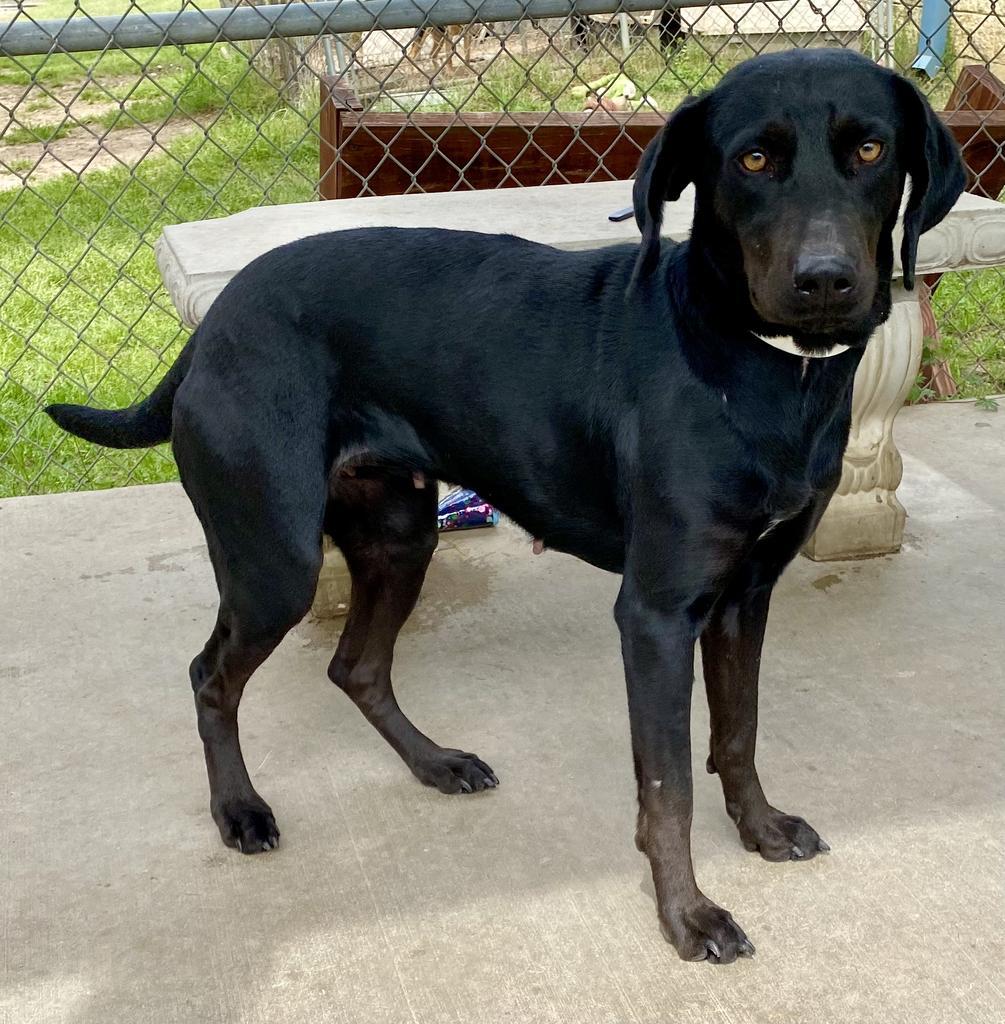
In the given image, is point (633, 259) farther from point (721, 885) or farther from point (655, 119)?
point (655, 119)

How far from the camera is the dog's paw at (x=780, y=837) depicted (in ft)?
8.44

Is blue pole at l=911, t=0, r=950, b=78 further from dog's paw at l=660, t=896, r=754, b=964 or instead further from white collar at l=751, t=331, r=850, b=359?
dog's paw at l=660, t=896, r=754, b=964

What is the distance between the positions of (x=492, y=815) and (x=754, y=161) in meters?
1.40

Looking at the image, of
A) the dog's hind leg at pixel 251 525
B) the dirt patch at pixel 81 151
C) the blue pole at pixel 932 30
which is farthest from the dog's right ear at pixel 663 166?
the blue pole at pixel 932 30

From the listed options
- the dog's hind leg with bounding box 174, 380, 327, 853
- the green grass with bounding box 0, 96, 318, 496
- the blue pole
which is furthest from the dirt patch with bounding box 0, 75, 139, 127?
the dog's hind leg with bounding box 174, 380, 327, 853

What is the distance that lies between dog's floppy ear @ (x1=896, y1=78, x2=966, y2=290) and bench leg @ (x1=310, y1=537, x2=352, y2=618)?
1806mm

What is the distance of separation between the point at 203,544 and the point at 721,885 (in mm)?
2091

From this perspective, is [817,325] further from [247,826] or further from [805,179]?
[247,826]

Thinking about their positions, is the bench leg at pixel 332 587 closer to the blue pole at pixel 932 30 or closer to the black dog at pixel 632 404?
the black dog at pixel 632 404

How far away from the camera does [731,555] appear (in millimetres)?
2252

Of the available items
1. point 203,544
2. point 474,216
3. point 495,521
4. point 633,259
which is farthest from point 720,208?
point 203,544

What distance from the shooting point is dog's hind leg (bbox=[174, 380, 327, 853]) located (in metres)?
2.52

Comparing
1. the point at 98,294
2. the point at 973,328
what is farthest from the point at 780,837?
the point at 98,294

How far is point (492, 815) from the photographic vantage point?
2758 mm
